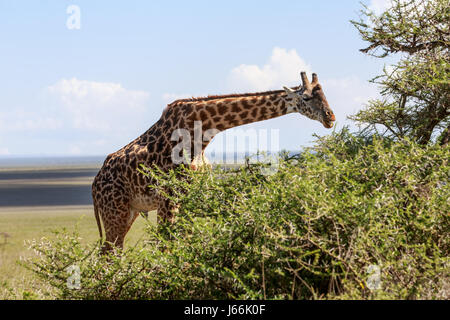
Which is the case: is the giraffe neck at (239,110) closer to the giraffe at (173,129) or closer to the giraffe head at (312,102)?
the giraffe at (173,129)

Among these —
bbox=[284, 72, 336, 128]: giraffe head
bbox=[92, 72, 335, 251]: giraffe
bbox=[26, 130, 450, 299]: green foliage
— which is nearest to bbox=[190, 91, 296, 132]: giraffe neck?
bbox=[92, 72, 335, 251]: giraffe

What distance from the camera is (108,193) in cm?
894

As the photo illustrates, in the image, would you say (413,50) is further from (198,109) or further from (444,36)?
(198,109)

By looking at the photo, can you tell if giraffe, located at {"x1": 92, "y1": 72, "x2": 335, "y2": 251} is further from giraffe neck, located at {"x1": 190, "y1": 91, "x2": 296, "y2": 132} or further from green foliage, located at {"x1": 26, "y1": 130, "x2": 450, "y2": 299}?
green foliage, located at {"x1": 26, "y1": 130, "x2": 450, "y2": 299}

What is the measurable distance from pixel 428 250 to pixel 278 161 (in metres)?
1.69

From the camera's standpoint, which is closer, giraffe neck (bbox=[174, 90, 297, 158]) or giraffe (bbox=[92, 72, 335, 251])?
giraffe (bbox=[92, 72, 335, 251])

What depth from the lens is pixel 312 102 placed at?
310 inches

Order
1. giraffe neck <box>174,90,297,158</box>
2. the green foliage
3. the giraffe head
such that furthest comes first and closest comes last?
giraffe neck <box>174,90,297,158</box>, the giraffe head, the green foliage

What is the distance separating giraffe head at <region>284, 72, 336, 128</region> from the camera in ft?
25.4

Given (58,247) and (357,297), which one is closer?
(357,297)

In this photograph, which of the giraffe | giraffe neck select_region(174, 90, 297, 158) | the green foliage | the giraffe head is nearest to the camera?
the green foliage

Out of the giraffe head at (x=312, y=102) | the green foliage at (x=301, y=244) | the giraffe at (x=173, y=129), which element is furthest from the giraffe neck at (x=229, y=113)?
the green foliage at (x=301, y=244)

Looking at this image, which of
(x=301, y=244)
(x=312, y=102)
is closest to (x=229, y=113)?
(x=312, y=102)
